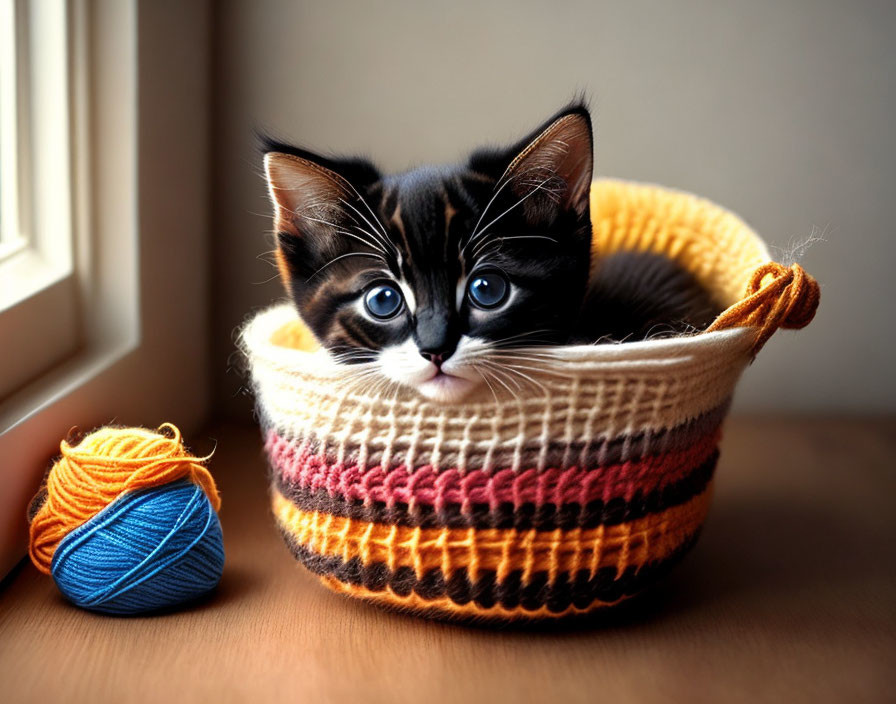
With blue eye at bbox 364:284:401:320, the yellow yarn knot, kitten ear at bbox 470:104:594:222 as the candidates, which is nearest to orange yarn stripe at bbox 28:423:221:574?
blue eye at bbox 364:284:401:320

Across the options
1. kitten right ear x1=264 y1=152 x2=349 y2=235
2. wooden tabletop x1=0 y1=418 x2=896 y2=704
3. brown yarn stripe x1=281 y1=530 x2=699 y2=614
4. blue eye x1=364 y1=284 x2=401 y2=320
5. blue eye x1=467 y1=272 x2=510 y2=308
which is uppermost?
kitten right ear x1=264 y1=152 x2=349 y2=235

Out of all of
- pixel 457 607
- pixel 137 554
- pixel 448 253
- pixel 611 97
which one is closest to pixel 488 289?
pixel 448 253

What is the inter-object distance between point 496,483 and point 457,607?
12 centimetres

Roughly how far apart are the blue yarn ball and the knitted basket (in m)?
0.10

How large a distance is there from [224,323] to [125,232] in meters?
0.36

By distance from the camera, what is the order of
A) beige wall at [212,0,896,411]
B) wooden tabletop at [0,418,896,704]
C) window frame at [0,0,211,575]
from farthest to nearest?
beige wall at [212,0,896,411]
window frame at [0,0,211,575]
wooden tabletop at [0,418,896,704]

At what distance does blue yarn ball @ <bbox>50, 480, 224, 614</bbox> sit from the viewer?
0.82 metres

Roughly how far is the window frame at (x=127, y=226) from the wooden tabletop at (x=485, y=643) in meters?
0.18

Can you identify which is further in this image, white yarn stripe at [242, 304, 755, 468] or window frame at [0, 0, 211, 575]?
window frame at [0, 0, 211, 575]

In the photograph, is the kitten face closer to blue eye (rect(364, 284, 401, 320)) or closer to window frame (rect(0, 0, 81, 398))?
blue eye (rect(364, 284, 401, 320))

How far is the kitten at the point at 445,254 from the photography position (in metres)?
0.79

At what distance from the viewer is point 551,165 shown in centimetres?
83

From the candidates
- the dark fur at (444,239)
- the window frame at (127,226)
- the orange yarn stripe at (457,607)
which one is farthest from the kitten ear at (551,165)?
the window frame at (127,226)

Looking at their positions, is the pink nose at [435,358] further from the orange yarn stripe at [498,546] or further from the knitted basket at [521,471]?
the orange yarn stripe at [498,546]
